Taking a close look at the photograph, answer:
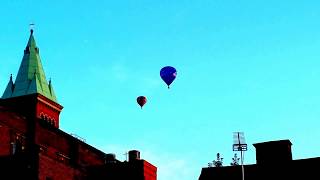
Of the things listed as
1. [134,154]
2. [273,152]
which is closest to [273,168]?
[273,152]

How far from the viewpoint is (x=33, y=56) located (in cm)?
8794

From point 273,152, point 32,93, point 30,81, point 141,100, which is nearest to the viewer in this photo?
point 273,152

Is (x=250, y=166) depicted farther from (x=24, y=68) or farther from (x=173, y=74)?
(x=24, y=68)

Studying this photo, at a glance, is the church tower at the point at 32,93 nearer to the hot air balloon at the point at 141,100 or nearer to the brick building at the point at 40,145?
the brick building at the point at 40,145

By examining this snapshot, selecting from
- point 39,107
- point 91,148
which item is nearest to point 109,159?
point 91,148

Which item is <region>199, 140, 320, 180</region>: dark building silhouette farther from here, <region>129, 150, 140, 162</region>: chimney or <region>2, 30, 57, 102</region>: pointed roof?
<region>2, 30, 57, 102</region>: pointed roof

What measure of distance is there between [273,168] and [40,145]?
2551 centimetres

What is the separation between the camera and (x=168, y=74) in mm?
46312

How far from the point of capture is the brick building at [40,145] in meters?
49.7

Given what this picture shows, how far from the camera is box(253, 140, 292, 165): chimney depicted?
48.7 m

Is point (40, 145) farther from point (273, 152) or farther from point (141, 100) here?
point (273, 152)

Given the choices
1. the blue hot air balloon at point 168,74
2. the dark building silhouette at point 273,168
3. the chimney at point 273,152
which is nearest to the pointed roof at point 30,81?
the blue hot air balloon at point 168,74

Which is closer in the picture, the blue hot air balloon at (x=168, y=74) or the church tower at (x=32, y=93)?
the blue hot air balloon at (x=168, y=74)

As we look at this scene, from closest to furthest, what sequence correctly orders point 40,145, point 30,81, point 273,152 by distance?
point 273,152 < point 40,145 < point 30,81
